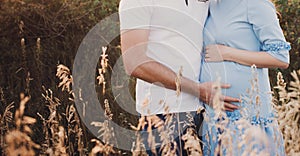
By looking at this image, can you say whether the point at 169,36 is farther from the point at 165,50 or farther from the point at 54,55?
the point at 54,55

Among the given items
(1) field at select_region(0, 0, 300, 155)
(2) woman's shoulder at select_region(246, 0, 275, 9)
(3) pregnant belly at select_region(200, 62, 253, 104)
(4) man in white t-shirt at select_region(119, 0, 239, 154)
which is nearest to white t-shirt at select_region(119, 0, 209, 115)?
(4) man in white t-shirt at select_region(119, 0, 239, 154)

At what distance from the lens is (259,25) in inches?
129

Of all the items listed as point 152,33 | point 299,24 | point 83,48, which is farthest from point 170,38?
point 299,24

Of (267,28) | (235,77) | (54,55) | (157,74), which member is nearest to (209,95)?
(235,77)

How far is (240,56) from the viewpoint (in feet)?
10.8

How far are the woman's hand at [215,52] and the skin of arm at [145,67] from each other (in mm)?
164

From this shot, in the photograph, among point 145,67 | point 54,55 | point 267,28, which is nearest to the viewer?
point 145,67

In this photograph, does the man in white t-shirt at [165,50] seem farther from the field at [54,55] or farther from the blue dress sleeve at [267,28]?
the field at [54,55]

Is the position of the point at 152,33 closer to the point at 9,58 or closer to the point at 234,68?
the point at 234,68

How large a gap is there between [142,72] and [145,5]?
1.10 ft

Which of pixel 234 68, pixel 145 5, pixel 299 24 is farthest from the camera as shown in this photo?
pixel 299 24

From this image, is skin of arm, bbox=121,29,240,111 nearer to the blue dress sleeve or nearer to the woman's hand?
the woman's hand

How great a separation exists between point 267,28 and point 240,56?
20cm

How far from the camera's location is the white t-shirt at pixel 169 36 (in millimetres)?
3111
